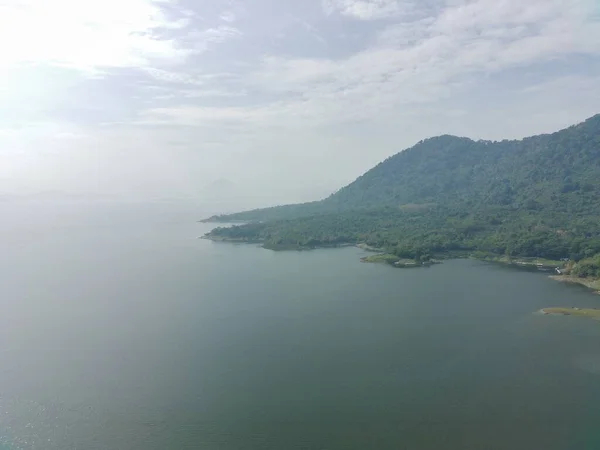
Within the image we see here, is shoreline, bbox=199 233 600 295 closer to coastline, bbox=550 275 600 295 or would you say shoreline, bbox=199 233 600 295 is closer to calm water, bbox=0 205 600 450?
coastline, bbox=550 275 600 295

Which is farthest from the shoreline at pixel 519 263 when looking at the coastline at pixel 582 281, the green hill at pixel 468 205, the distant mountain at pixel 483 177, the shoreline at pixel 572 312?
the distant mountain at pixel 483 177

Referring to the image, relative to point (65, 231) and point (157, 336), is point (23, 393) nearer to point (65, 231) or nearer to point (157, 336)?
point (157, 336)

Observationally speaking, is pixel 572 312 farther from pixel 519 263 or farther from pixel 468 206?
pixel 468 206

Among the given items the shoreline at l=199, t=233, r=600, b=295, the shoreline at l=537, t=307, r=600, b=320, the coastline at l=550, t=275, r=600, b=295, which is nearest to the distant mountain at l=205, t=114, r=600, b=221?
the shoreline at l=199, t=233, r=600, b=295

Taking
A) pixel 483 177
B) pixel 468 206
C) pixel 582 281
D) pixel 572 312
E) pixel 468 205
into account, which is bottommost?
pixel 572 312

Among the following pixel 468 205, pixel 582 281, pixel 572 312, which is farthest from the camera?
pixel 468 205

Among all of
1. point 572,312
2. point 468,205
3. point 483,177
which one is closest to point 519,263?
point 572,312
